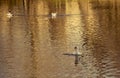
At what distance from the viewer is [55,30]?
145ft

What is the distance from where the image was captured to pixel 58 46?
34.5m

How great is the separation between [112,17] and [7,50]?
2358 cm

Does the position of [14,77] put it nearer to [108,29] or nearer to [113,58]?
[113,58]

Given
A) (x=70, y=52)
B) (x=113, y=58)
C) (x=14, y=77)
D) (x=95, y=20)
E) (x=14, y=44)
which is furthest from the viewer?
(x=95, y=20)

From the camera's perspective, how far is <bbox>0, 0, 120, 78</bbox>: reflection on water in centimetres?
2650

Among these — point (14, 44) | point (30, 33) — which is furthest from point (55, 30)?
point (14, 44)

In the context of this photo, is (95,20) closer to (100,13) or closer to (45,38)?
(100,13)

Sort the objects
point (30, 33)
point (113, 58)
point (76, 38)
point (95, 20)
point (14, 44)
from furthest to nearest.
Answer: point (95, 20) < point (30, 33) < point (76, 38) < point (14, 44) < point (113, 58)

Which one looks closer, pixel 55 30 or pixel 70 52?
pixel 70 52

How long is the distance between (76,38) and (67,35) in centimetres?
185

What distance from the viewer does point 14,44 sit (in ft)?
117

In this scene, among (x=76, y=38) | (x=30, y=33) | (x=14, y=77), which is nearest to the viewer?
(x=14, y=77)

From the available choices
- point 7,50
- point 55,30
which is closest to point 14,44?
point 7,50

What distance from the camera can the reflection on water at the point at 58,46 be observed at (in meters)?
26.5
